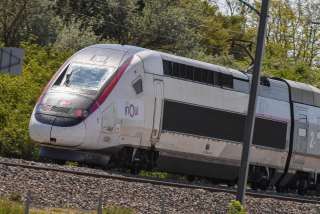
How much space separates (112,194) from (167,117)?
8.39 meters

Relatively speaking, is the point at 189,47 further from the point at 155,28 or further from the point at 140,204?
the point at 140,204

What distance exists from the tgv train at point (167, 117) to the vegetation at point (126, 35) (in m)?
3.67

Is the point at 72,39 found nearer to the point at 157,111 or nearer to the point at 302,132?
the point at 302,132

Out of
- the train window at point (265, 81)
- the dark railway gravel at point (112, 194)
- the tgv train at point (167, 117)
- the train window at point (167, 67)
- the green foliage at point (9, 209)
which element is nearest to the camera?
the green foliage at point (9, 209)

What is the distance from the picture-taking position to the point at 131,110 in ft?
93.4

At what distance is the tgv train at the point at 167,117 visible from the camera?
1082 inches

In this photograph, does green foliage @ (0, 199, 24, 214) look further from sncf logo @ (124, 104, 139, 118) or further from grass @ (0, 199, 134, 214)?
sncf logo @ (124, 104, 139, 118)

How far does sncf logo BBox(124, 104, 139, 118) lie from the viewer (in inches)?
1114

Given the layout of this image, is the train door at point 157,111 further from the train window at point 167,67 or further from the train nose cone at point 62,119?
the train nose cone at point 62,119

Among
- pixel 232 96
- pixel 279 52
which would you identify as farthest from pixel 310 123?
pixel 279 52

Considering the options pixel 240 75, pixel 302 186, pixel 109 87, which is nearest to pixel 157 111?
pixel 109 87

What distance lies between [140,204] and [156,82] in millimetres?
8673

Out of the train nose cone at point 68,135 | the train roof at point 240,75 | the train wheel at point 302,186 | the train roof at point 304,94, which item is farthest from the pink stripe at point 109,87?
the train wheel at point 302,186

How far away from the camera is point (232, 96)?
32688 mm
